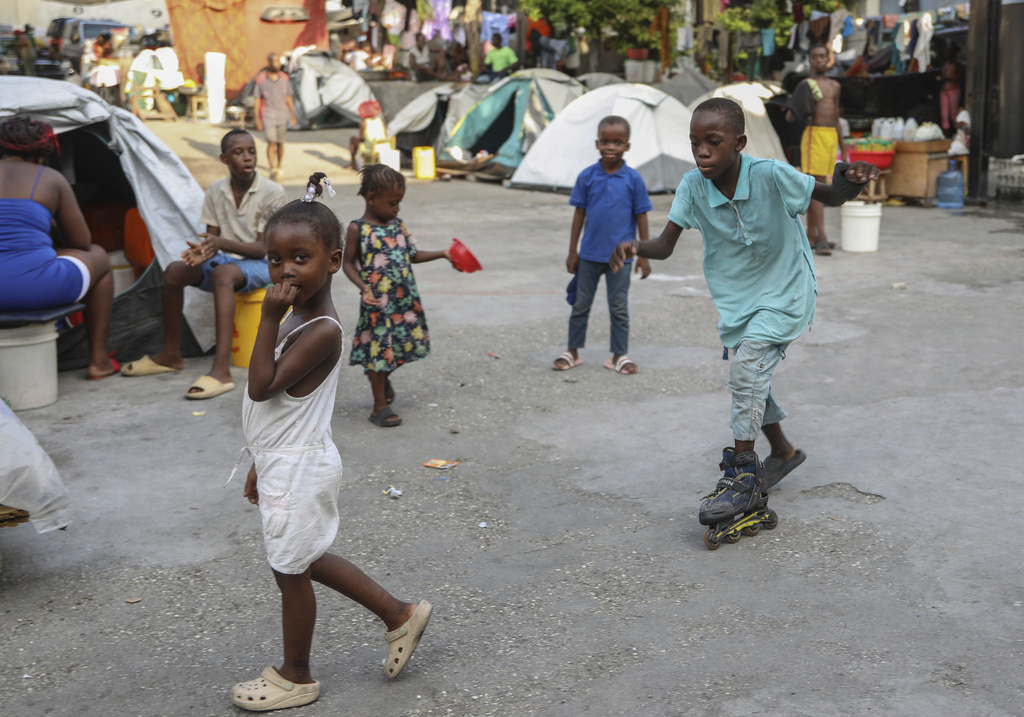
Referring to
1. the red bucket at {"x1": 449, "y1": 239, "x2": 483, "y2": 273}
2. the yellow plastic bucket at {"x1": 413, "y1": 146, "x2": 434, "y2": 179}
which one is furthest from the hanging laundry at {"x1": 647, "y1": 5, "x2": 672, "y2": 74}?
the red bucket at {"x1": 449, "y1": 239, "x2": 483, "y2": 273}

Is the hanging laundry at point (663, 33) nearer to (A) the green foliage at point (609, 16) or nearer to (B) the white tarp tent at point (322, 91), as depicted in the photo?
(A) the green foliage at point (609, 16)

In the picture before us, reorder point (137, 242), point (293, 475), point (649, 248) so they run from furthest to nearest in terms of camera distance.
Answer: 1. point (137, 242)
2. point (649, 248)
3. point (293, 475)

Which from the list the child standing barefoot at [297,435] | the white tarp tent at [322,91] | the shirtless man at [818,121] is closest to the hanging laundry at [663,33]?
the white tarp tent at [322,91]

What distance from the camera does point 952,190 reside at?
1311cm

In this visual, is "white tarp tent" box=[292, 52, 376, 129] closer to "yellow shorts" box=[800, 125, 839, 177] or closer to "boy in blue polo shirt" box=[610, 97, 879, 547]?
"yellow shorts" box=[800, 125, 839, 177]

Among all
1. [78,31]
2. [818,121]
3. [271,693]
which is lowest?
[271,693]

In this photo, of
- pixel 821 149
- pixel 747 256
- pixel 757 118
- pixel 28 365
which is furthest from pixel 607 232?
pixel 757 118

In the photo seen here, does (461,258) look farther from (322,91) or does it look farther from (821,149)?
(322,91)

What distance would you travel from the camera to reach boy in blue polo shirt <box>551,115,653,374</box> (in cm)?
612

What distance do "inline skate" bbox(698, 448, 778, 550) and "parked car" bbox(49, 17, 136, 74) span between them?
28451mm

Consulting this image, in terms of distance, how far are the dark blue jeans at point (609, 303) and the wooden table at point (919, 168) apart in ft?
27.7

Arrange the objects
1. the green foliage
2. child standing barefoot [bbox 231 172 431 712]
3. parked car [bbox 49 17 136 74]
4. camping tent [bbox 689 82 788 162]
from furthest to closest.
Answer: parked car [bbox 49 17 136 74]
the green foliage
camping tent [bbox 689 82 788 162]
child standing barefoot [bbox 231 172 431 712]

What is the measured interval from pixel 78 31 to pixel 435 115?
18.0m

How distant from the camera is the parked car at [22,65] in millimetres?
24748
